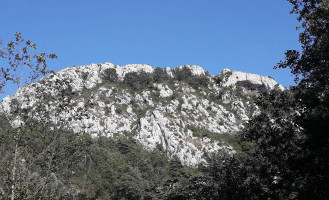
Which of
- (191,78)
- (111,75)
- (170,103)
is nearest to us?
(170,103)

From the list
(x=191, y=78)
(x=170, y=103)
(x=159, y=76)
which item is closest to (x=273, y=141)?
(x=170, y=103)

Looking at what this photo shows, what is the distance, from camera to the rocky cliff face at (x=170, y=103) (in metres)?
107

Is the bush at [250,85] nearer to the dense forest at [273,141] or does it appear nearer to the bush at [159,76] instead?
the bush at [159,76]

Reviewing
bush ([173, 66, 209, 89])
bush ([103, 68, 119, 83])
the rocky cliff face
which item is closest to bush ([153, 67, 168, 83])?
the rocky cliff face

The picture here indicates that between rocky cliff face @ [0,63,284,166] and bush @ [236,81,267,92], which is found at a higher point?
bush @ [236,81,267,92]

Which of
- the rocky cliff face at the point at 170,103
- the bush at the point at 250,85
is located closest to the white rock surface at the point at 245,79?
the rocky cliff face at the point at 170,103

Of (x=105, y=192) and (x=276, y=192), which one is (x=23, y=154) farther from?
(x=105, y=192)

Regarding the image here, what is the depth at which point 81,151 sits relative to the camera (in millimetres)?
16281

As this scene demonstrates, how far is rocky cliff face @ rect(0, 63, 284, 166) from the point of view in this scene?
107 metres

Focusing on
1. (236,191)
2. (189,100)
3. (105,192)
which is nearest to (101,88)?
(189,100)

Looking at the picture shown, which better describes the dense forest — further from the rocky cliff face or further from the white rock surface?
the white rock surface

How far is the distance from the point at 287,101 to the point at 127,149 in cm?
7396

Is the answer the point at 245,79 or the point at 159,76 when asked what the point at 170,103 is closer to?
the point at 159,76

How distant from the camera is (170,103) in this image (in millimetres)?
128375
